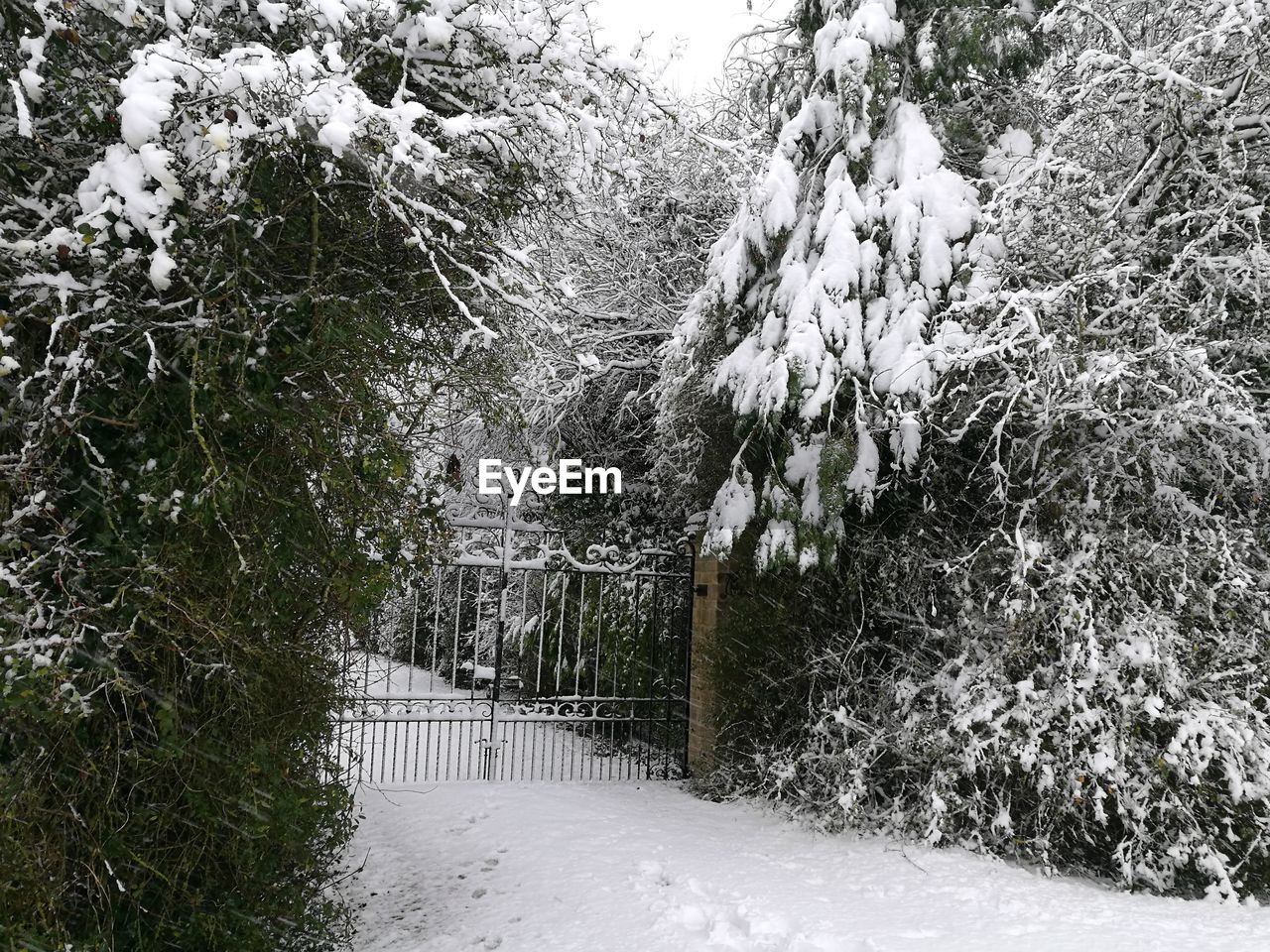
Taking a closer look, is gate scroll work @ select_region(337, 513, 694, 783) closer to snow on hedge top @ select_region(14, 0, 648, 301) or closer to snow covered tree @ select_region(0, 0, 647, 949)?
snow covered tree @ select_region(0, 0, 647, 949)

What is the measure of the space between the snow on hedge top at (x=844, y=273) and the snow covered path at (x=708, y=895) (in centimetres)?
179

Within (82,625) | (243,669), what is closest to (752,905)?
(243,669)

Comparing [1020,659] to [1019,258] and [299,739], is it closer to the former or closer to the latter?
[1019,258]

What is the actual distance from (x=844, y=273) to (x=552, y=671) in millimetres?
5716

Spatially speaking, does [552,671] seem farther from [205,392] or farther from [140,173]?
[140,173]

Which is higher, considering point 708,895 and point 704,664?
point 704,664

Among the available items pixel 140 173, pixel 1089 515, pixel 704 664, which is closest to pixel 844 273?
pixel 1089 515

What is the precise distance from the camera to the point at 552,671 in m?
9.77

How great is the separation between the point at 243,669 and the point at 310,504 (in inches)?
23.9

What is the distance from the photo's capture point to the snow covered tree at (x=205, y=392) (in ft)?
8.88

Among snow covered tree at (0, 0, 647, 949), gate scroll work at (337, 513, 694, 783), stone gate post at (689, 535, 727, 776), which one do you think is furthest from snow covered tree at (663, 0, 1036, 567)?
snow covered tree at (0, 0, 647, 949)

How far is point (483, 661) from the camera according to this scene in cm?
1136

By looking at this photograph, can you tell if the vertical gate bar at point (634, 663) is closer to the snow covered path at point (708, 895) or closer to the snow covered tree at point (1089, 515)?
the snow covered path at point (708, 895)

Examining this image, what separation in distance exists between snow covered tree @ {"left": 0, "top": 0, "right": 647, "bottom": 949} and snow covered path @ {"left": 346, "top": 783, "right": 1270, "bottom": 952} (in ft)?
3.77
